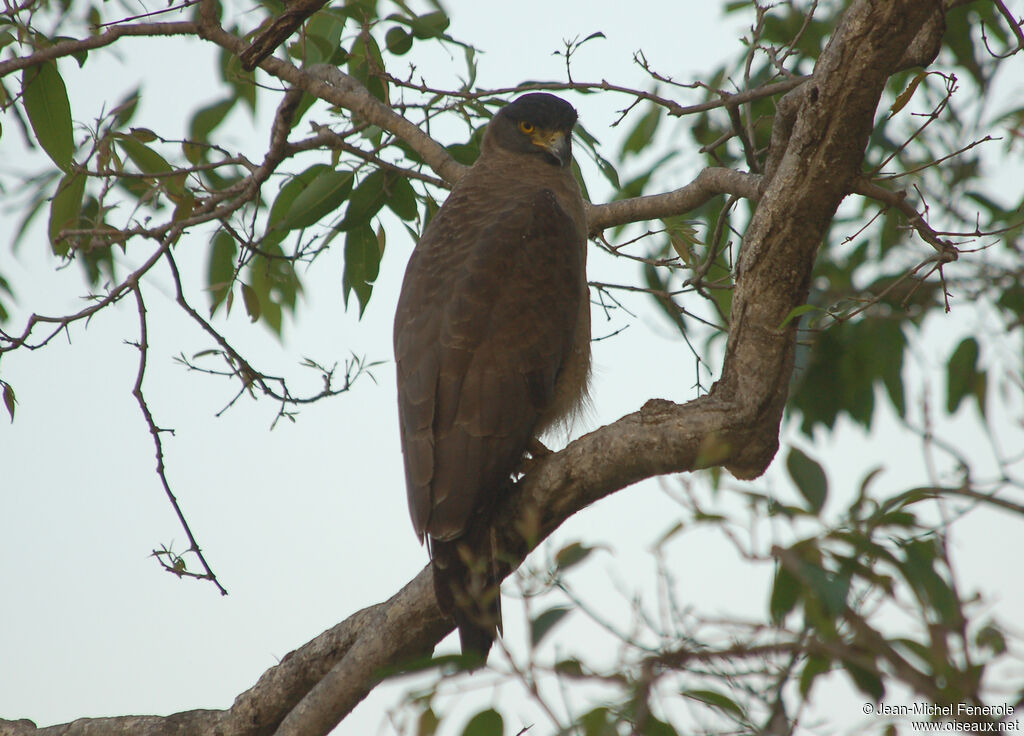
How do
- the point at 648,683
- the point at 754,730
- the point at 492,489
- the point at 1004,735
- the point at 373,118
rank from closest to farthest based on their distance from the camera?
the point at 1004,735 → the point at 648,683 → the point at 754,730 → the point at 492,489 → the point at 373,118

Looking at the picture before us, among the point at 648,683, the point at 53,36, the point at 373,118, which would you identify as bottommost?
A: the point at 648,683

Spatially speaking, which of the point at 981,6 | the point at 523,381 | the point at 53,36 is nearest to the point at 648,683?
the point at 523,381

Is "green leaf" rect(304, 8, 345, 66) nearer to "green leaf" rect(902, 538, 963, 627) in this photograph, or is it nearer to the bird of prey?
the bird of prey

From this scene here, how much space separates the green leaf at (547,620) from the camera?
152cm

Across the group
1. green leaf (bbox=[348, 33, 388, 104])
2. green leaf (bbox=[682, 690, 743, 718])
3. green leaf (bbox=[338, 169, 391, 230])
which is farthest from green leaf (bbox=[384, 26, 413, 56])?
green leaf (bbox=[682, 690, 743, 718])

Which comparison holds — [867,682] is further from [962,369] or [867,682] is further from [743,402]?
[962,369]

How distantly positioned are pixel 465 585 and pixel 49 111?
209 cm

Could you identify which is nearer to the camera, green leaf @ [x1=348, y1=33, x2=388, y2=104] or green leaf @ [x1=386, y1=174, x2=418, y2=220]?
green leaf @ [x1=348, y1=33, x2=388, y2=104]

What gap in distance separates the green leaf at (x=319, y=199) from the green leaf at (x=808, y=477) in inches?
98.4

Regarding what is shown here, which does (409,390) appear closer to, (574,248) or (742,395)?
(574,248)

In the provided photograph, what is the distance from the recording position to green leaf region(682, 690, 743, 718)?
5.03 feet

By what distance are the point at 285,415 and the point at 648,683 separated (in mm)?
2419

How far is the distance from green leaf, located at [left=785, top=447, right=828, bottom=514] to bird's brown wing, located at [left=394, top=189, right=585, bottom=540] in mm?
1340

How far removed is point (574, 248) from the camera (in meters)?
3.47
